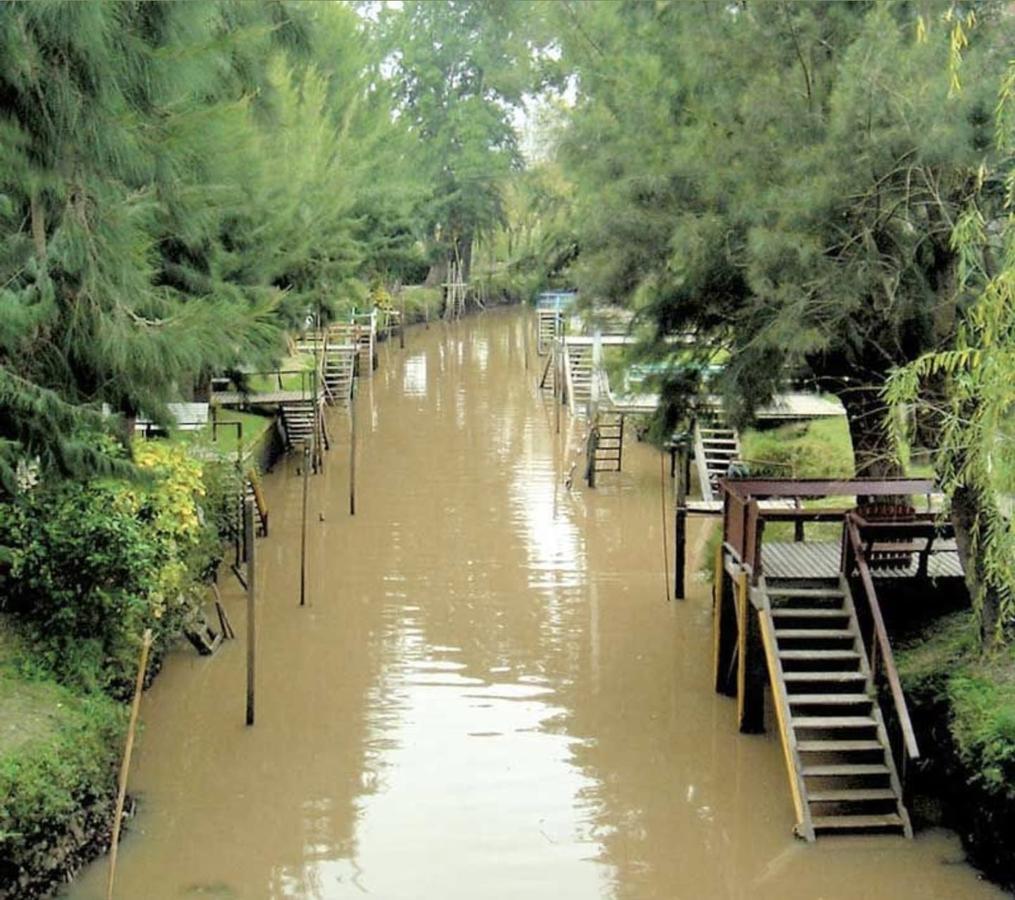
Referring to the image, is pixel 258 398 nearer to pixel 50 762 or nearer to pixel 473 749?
pixel 473 749

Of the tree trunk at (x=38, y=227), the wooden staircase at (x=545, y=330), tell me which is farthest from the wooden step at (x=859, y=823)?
the wooden staircase at (x=545, y=330)

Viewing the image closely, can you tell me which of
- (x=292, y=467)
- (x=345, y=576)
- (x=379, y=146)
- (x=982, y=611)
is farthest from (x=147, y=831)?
(x=379, y=146)

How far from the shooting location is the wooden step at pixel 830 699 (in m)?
13.5

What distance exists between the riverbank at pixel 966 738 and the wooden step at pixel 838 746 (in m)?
0.54

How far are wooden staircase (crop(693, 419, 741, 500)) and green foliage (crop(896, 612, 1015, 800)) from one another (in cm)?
1038

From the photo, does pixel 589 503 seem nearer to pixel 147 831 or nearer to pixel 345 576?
pixel 345 576

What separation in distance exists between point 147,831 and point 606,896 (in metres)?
4.10

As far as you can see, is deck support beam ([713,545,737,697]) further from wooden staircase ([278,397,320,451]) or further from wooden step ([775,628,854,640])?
wooden staircase ([278,397,320,451])

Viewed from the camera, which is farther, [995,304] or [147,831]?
[147,831]

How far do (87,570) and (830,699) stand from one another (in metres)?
7.12

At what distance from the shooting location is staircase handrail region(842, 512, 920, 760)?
41.4ft

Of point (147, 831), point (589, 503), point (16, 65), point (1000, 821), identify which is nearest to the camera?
point (16, 65)

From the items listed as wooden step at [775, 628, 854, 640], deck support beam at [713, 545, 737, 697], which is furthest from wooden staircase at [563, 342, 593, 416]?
wooden step at [775, 628, 854, 640]

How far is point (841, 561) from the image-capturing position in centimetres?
1502
